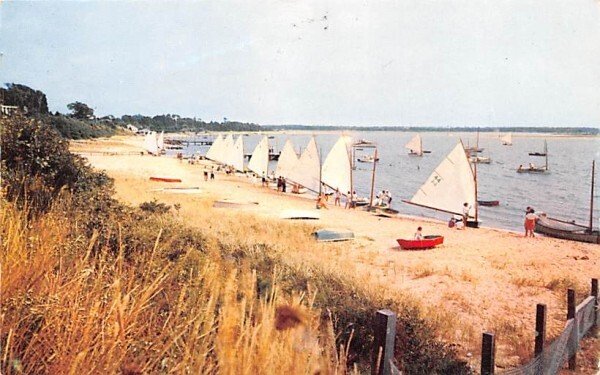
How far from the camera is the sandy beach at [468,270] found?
8.02 meters

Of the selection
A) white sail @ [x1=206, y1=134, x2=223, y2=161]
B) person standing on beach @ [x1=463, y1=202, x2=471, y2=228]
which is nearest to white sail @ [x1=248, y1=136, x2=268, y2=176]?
white sail @ [x1=206, y1=134, x2=223, y2=161]

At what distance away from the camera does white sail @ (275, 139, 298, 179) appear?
106 ft

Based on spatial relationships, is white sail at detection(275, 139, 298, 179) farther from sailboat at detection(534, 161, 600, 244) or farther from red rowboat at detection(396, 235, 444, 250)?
red rowboat at detection(396, 235, 444, 250)

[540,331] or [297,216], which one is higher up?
[540,331]

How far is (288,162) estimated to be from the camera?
3278 cm

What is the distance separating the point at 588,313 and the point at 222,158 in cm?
4304

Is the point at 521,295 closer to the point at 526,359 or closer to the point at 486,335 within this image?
the point at 526,359

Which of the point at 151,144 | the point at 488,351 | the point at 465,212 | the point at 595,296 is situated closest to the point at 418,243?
the point at 465,212

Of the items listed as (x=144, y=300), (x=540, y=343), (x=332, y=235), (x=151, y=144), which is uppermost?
(x=151, y=144)

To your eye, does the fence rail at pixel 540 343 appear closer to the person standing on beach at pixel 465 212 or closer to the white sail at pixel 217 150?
the person standing on beach at pixel 465 212

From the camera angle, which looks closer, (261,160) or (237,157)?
(261,160)

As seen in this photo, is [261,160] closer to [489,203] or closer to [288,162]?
[288,162]

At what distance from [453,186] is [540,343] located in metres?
17.0

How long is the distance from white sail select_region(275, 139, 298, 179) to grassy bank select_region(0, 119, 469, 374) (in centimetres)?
2020
